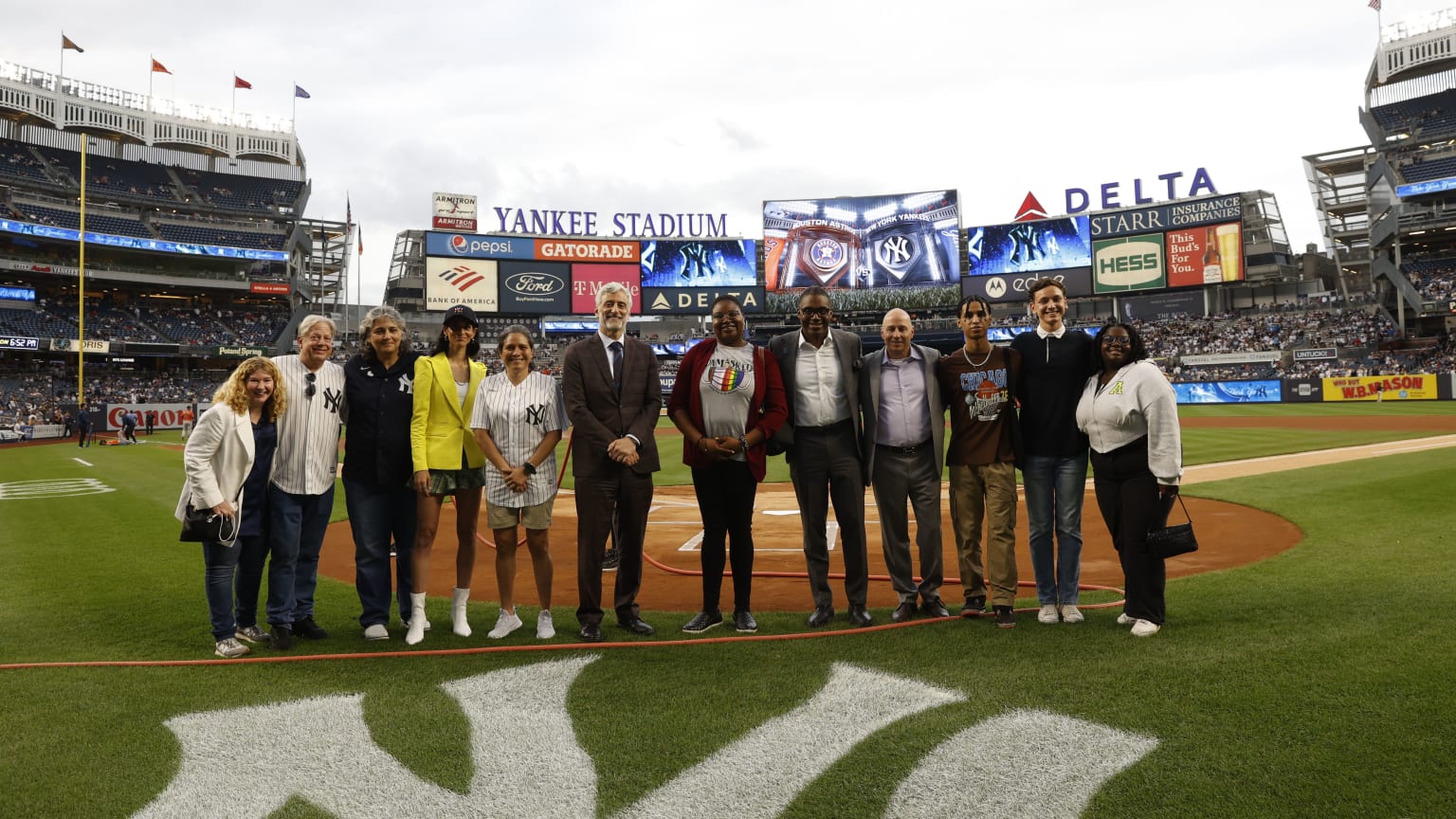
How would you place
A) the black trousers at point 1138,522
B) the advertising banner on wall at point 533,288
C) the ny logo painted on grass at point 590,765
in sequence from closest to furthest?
the ny logo painted on grass at point 590,765
the black trousers at point 1138,522
the advertising banner on wall at point 533,288

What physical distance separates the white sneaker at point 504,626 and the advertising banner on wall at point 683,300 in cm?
4948

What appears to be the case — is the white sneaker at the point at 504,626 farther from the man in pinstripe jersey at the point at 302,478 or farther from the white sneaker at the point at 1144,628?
the white sneaker at the point at 1144,628

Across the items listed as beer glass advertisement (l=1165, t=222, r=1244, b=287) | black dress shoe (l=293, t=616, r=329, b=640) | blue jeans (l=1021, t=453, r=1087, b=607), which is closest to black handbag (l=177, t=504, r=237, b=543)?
black dress shoe (l=293, t=616, r=329, b=640)

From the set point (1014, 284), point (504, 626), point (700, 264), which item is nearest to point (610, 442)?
point (504, 626)

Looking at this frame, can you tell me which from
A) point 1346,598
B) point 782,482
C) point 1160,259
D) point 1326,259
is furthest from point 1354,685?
point 1326,259

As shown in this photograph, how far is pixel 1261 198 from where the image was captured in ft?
168

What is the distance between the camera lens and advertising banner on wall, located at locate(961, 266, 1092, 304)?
50.1 meters

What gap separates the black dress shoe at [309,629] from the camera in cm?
509

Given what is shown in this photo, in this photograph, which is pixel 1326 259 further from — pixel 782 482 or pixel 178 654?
pixel 178 654

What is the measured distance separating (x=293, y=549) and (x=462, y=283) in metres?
48.8

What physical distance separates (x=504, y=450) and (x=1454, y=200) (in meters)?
60.9

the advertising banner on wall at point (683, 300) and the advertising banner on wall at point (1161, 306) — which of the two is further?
the advertising banner on wall at point (683, 300)

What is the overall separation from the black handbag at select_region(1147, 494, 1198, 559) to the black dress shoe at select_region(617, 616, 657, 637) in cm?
296

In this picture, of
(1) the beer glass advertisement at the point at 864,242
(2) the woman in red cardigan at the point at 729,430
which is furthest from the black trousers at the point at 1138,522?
(1) the beer glass advertisement at the point at 864,242
